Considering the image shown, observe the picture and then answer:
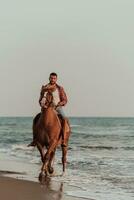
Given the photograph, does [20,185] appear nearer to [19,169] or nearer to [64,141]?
[64,141]

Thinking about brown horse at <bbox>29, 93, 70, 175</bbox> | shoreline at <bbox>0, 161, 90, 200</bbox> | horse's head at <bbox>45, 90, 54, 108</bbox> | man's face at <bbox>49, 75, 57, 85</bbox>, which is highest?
man's face at <bbox>49, 75, 57, 85</bbox>

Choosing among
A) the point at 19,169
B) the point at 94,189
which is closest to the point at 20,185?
the point at 94,189

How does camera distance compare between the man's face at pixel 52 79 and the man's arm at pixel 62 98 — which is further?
the man's arm at pixel 62 98

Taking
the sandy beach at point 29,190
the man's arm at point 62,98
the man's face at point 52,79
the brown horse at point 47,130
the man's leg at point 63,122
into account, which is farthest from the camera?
the man's leg at point 63,122

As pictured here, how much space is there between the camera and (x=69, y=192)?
1073cm

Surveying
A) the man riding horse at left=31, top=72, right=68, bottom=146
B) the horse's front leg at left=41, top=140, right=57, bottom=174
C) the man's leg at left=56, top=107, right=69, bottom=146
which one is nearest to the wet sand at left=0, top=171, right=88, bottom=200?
the horse's front leg at left=41, top=140, right=57, bottom=174

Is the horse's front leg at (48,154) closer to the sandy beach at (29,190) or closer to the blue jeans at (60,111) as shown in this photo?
the blue jeans at (60,111)

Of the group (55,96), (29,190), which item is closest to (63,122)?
(55,96)

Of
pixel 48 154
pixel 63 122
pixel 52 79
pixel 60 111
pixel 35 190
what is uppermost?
pixel 52 79

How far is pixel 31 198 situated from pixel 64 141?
4.76 metres

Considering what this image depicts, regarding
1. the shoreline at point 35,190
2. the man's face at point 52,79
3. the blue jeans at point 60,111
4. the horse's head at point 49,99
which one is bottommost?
the shoreline at point 35,190

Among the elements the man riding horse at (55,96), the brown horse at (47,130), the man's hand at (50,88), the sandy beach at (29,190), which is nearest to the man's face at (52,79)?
the man riding horse at (55,96)

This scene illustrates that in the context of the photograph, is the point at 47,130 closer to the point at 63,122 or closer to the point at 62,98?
the point at 63,122

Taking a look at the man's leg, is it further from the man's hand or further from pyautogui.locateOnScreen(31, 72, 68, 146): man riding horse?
the man's hand
